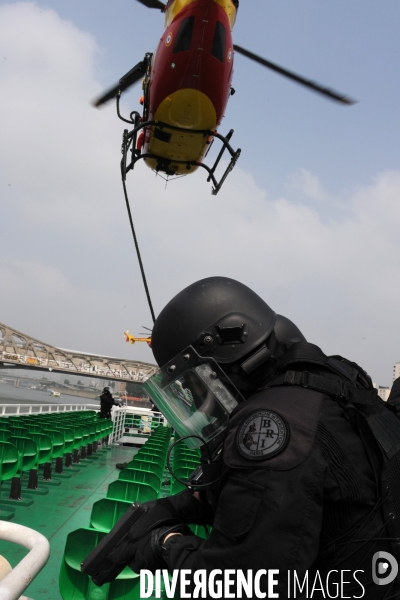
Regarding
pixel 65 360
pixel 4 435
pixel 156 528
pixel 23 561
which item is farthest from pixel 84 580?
pixel 65 360

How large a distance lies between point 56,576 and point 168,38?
556 cm

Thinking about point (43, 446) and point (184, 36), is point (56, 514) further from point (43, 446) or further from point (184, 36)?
point (184, 36)

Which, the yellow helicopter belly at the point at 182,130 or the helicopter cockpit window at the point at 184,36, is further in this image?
the yellow helicopter belly at the point at 182,130

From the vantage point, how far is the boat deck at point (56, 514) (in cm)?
373

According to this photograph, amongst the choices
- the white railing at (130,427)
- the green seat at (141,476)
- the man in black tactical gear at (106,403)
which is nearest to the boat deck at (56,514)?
the green seat at (141,476)

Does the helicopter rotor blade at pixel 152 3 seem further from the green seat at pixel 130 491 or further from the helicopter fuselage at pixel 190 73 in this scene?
the green seat at pixel 130 491

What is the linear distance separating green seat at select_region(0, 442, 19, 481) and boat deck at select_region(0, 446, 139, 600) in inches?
16.4

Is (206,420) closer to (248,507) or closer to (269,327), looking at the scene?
(269,327)

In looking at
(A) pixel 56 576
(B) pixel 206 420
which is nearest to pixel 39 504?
(A) pixel 56 576

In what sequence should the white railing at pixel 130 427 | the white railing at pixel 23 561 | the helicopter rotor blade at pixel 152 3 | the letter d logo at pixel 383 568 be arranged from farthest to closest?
the white railing at pixel 130 427 → the helicopter rotor blade at pixel 152 3 → the letter d logo at pixel 383 568 → the white railing at pixel 23 561

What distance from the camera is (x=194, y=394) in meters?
1.86

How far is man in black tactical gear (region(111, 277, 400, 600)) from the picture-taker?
3.80 feet

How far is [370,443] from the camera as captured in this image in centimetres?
135

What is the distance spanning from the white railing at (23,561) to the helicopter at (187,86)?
392 cm
